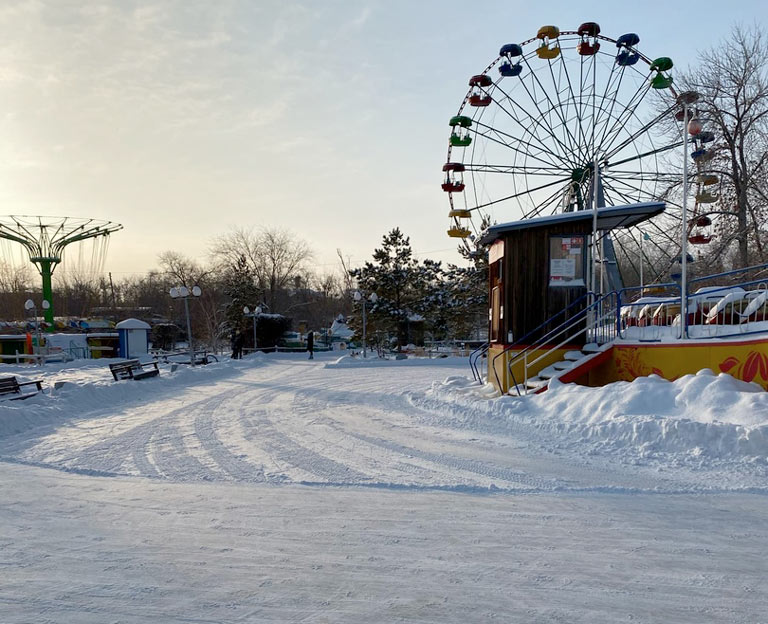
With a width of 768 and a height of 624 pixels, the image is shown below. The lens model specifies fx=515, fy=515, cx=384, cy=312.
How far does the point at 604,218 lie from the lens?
12164mm

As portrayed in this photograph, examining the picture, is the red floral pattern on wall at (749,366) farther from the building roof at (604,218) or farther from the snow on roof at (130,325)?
the snow on roof at (130,325)

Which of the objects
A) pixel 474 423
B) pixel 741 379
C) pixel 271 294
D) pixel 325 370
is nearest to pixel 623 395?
pixel 741 379

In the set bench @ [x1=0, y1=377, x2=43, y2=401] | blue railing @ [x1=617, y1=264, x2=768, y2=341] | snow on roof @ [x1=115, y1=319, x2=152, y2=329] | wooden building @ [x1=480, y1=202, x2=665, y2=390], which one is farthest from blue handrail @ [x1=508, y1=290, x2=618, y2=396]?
snow on roof @ [x1=115, y1=319, x2=152, y2=329]

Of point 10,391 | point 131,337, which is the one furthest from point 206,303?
point 10,391

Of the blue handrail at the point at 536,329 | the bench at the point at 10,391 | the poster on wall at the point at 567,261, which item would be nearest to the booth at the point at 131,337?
the bench at the point at 10,391

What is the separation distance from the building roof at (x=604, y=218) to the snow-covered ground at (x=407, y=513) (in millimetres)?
4369

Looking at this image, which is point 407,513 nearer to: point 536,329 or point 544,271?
point 536,329

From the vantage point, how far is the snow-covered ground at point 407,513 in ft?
10.9

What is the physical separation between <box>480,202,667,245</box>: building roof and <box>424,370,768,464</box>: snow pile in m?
4.12

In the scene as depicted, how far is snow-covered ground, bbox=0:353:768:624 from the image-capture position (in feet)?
10.9

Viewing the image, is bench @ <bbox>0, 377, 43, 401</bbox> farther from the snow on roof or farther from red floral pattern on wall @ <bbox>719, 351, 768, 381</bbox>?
the snow on roof

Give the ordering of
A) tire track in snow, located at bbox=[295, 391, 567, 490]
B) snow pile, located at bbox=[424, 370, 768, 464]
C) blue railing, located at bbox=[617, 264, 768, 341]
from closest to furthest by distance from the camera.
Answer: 1. tire track in snow, located at bbox=[295, 391, 567, 490]
2. snow pile, located at bbox=[424, 370, 768, 464]
3. blue railing, located at bbox=[617, 264, 768, 341]

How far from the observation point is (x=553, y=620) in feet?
10.1

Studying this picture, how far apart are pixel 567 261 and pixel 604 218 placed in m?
1.31
